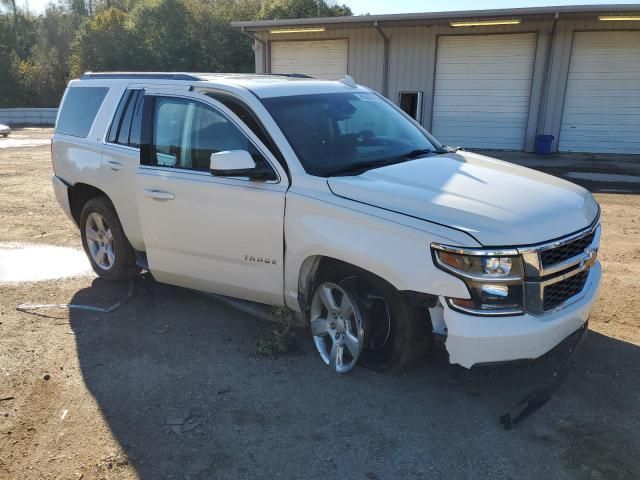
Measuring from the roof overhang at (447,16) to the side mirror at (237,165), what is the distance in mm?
14203

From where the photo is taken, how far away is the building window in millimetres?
18000

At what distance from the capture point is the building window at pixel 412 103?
18.0 metres

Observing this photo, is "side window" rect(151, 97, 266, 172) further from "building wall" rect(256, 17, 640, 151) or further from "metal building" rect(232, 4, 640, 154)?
"building wall" rect(256, 17, 640, 151)

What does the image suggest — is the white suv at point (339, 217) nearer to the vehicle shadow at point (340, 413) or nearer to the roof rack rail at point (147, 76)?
the roof rack rail at point (147, 76)

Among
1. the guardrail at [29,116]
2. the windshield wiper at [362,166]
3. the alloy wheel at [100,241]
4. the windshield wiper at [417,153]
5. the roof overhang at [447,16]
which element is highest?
the roof overhang at [447,16]

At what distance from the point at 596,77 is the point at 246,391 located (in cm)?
1661

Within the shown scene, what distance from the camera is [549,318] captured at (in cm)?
312

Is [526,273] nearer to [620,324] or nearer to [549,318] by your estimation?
[549,318]

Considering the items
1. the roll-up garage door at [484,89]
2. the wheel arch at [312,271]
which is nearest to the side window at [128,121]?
the wheel arch at [312,271]

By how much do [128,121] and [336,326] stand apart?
2710 mm

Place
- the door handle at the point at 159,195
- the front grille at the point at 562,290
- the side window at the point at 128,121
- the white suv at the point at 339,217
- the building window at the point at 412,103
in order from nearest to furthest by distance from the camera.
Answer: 1. the white suv at the point at 339,217
2. the front grille at the point at 562,290
3. the door handle at the point at 159,195
4. the side window at the point at 128,121
5. the building window at the point at 412,103

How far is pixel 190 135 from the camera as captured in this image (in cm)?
434

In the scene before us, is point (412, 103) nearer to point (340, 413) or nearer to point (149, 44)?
point (340, 413)

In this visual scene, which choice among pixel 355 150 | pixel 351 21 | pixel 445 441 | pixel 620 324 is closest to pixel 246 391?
pixel 445 441
